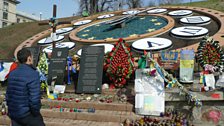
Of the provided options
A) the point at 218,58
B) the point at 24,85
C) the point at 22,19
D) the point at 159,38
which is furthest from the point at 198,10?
the point at 22,19

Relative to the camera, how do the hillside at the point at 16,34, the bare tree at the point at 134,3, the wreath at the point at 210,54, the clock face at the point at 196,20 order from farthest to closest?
the bare tree at the point at 134,3 < the hillside at the point at 16,34 < the clock face at the point at 196,20 < the wreath at the point at 210,54

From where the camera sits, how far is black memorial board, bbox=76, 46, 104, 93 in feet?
24.2

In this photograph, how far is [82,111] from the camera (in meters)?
6.03

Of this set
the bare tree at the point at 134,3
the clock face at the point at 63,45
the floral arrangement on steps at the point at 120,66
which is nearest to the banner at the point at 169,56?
the floral arrangement on steps at the point at 120,66

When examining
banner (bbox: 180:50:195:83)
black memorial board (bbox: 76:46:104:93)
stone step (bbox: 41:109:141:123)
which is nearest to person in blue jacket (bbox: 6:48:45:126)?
stone step (bbox: 41:109:141:123)

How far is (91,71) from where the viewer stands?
762cm

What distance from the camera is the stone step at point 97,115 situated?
5535 millimetres

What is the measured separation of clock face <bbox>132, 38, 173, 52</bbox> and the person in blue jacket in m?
6.70

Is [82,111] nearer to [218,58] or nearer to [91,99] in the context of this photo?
[91,99]

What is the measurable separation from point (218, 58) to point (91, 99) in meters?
3.69

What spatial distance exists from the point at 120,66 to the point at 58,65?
2579mm

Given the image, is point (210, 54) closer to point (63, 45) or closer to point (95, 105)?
point (95, 105)

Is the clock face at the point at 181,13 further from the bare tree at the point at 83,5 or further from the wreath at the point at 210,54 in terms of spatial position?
the bare tree at the point at 83,5

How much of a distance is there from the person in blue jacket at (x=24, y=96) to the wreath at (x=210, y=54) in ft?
15.9
